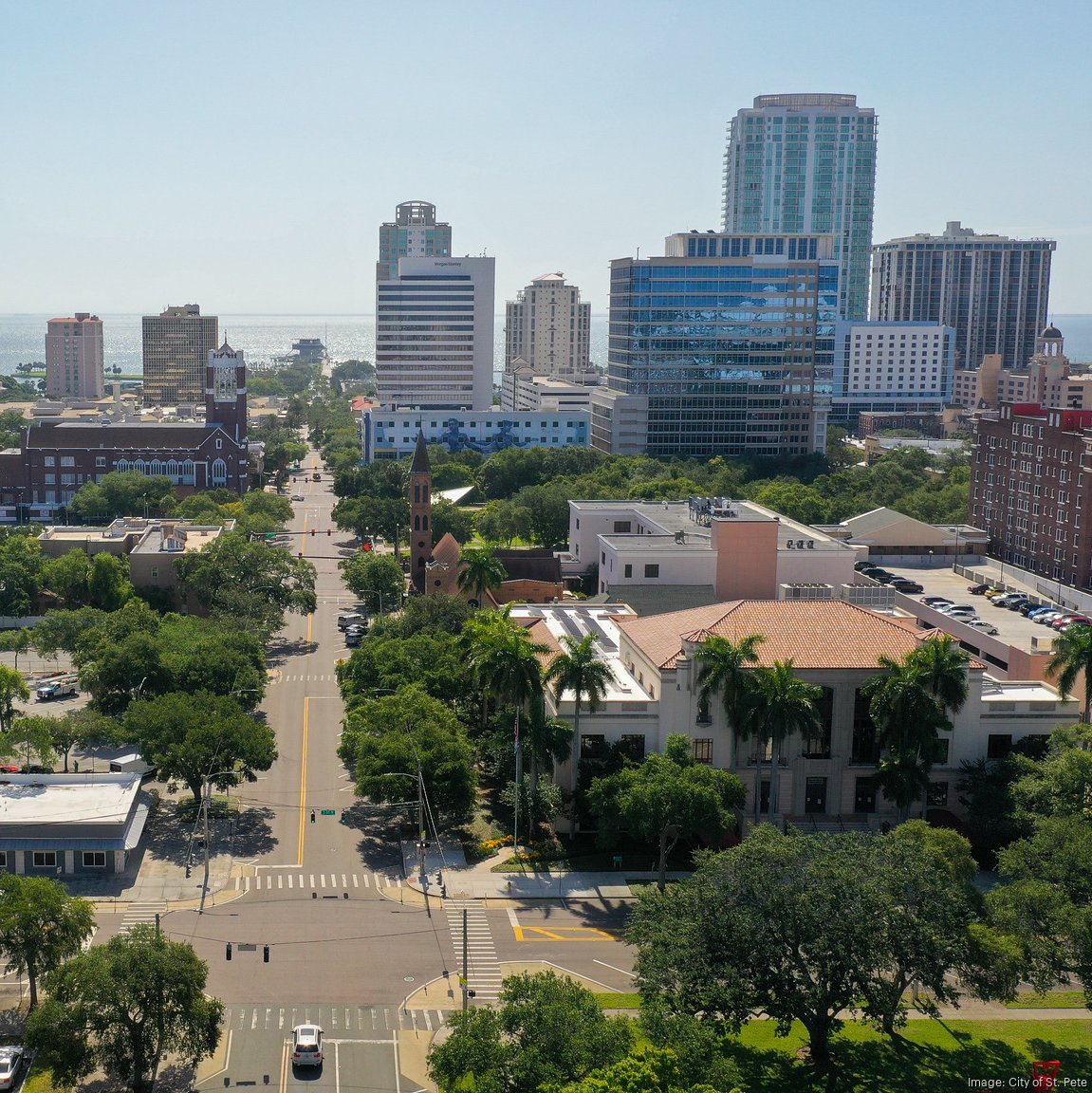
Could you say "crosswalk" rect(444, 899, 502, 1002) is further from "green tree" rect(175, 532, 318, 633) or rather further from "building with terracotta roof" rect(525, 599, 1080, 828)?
"green tree" rect(175, 532, 318, 633)

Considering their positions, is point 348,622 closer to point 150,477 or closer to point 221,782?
point 221,782

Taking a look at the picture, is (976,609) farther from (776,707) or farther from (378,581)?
(378,581)

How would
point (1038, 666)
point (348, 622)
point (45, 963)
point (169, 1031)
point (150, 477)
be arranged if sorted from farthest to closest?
point (150, 477), point (348, 622), point (1038, 666), point (45, 963), point (169, 1031)

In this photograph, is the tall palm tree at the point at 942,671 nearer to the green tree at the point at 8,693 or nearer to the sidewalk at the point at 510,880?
the sidewalk at the point at 510,880

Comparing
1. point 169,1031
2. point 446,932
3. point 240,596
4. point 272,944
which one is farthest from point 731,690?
point 240,596

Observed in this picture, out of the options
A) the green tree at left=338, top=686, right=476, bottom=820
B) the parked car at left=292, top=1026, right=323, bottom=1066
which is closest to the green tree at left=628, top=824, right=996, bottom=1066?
the parked car at left=292, top=1026, right=323, bottom=1066

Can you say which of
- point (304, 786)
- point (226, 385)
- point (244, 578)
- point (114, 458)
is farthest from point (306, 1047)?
point (226, 385)

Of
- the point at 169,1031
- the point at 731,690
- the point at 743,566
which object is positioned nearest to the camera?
the point at 169,1031
